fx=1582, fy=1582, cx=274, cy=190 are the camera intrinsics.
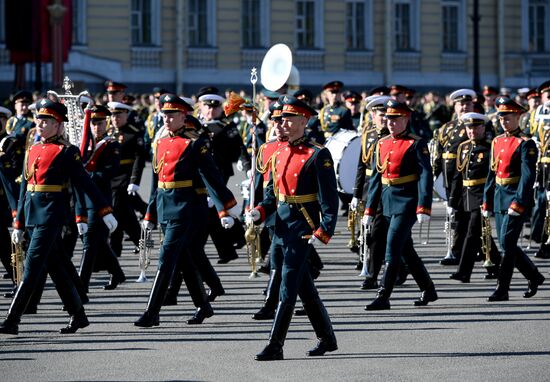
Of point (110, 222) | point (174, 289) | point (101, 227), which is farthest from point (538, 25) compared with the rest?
point (110, 222)

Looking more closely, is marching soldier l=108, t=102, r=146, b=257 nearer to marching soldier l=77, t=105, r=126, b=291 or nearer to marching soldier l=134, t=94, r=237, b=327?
marching soldier l=77, t=105, r=126, b=291

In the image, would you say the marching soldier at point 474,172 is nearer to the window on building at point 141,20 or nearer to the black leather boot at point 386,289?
the black leather boot at point 386,289

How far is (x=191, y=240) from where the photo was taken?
481 inches

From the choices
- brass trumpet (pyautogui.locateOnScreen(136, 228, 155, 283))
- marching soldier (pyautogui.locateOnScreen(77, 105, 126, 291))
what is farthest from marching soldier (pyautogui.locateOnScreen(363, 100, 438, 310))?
marching soldier (pyautogui.locateOnScreen(77, 105, 126, 291))

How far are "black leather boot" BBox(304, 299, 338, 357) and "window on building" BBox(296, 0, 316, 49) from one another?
33.7 meters

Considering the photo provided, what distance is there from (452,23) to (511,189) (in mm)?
33561

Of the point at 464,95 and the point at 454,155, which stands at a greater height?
the point at 464,95

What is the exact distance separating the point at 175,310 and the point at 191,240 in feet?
2.97

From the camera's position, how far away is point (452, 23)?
46.3m

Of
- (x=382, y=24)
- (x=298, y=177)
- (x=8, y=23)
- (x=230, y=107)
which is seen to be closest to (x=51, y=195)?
(x=298, y=177)

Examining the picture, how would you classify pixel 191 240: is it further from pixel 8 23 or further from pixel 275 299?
pixel 8 23

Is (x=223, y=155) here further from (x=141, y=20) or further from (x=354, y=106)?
(x=141, y=20)

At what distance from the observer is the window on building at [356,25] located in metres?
44.9

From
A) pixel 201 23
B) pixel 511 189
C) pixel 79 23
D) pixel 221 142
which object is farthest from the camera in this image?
pixel 201 23
